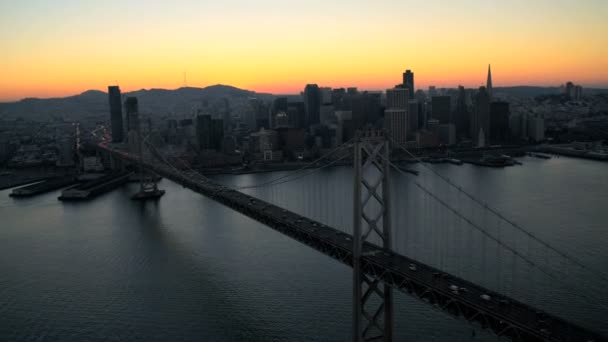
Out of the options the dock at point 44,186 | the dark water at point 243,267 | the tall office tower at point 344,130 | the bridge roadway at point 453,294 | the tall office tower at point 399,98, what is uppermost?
the tall office tower at point 399,98

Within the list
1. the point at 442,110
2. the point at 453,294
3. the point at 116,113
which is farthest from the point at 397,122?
the point at 453,294

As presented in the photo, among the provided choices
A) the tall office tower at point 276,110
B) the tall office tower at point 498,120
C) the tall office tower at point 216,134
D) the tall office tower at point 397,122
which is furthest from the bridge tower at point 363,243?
the tall office tower at point 276,110

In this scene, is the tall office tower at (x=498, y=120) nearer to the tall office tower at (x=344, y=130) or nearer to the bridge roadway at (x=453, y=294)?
the tall office tower at (x=344, y=130)

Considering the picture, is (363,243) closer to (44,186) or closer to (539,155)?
(44,186)

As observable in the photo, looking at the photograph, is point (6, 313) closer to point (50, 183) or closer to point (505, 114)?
point (50, 183)

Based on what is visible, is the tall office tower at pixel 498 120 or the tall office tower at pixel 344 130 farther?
the tall office tower at pixel 498 120

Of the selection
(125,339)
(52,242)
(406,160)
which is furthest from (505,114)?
(125,339)

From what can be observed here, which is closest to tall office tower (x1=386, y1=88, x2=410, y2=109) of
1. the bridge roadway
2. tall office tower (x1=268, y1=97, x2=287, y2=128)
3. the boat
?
tall office tower (x1=268, y1=97, x2=287, y2=128)
